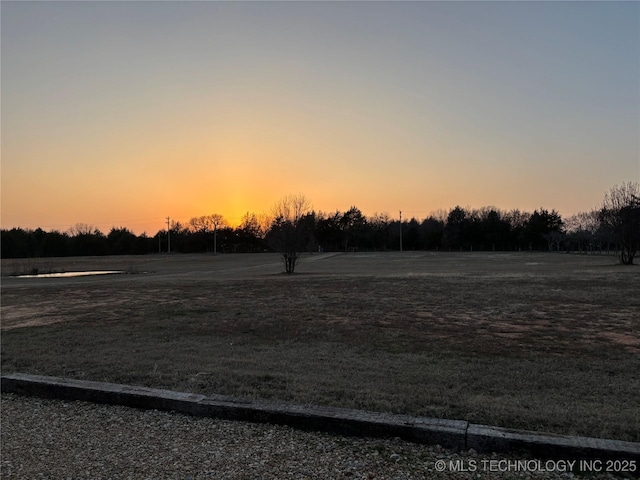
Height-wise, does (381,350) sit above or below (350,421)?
below

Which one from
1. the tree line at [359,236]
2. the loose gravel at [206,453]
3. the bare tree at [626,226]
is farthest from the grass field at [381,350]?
the tree line at [359,236]

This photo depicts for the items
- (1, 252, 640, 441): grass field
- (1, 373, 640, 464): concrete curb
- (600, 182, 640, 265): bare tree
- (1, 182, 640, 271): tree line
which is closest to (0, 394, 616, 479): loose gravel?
(1, 373, 640, 464): concrete curb

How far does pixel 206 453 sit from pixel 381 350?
172 inches

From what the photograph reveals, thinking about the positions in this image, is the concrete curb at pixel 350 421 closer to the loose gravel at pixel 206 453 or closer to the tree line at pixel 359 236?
the loose gravel at pixel 206 453

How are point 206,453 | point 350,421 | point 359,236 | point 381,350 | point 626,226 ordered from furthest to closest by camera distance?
1. point 359,236
2. point 626,226
3. point 381,350
4. point 350,421
5. point 206,453

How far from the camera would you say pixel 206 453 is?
12.5ft

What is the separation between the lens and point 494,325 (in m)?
10.0

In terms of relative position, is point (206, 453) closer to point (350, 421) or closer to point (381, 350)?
point (350, 421)

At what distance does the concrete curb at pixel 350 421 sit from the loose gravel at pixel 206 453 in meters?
0.10

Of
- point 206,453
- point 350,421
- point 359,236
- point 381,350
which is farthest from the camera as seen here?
point 359,236

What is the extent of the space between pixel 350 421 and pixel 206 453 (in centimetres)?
129

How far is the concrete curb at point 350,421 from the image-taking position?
3.54 metres

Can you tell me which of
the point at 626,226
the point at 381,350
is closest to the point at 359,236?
the point at 626,226

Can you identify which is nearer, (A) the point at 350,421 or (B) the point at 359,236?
(A) the point at 350,421
